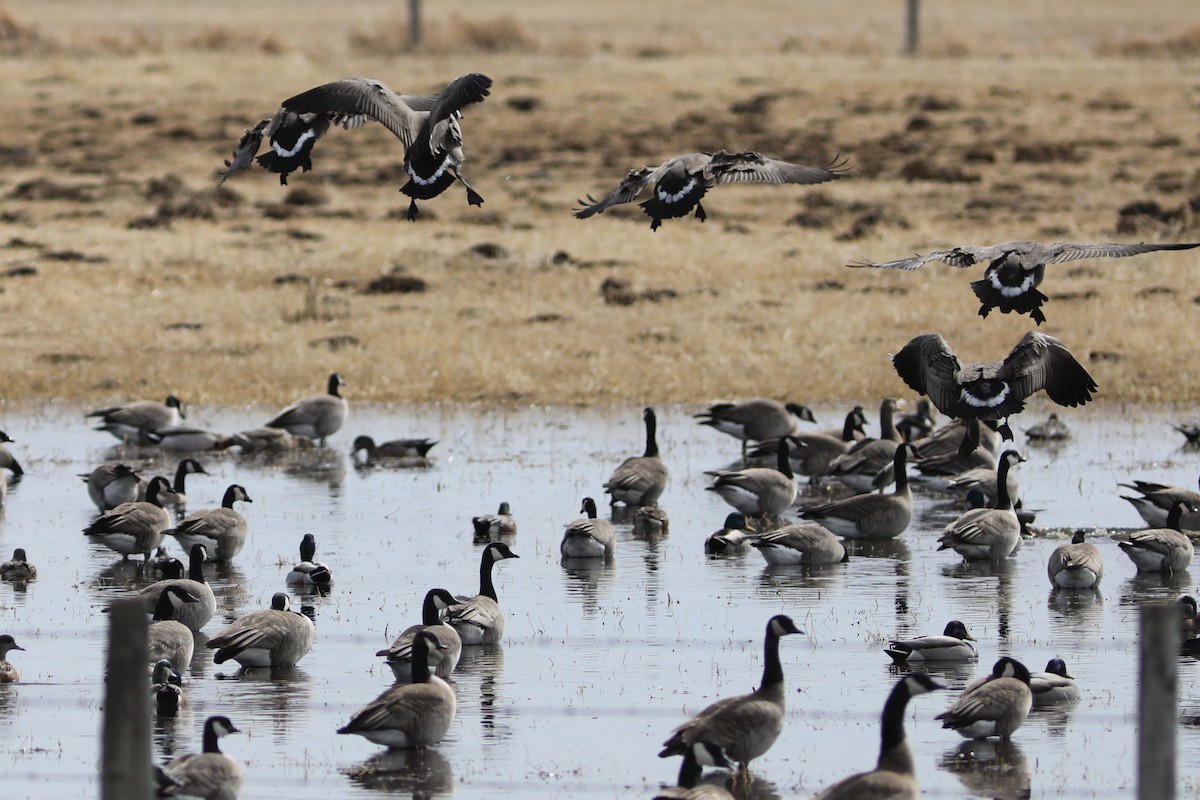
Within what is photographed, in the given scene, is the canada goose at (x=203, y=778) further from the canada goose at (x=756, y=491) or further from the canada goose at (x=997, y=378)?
the canada goose at (x=756, y=491)

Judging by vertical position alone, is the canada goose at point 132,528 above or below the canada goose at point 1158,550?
above

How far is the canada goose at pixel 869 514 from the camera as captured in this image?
1670cm

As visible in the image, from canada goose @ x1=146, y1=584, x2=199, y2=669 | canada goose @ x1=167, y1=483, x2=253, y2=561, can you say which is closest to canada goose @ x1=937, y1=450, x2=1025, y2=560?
canada goose @ x1=167, y1=483, x2=253, y2=561

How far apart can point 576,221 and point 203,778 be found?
1107 inches

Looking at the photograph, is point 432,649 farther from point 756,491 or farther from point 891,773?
point 756,491

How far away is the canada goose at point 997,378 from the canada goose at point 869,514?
8.68 ft

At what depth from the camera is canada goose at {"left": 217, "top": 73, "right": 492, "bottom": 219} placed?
1243 cm

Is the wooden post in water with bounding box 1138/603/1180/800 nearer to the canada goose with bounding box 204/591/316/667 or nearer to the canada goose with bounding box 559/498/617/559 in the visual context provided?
the canada goose with bounding box 204/591/316/667

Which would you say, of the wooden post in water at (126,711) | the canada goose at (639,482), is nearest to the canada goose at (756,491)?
the canada goose at (639,482)

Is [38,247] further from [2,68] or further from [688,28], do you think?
[688,28]

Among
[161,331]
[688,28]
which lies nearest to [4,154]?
[161,331]

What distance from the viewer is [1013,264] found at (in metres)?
13.6

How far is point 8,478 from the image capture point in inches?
771

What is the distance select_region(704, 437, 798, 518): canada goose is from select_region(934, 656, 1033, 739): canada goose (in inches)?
259
